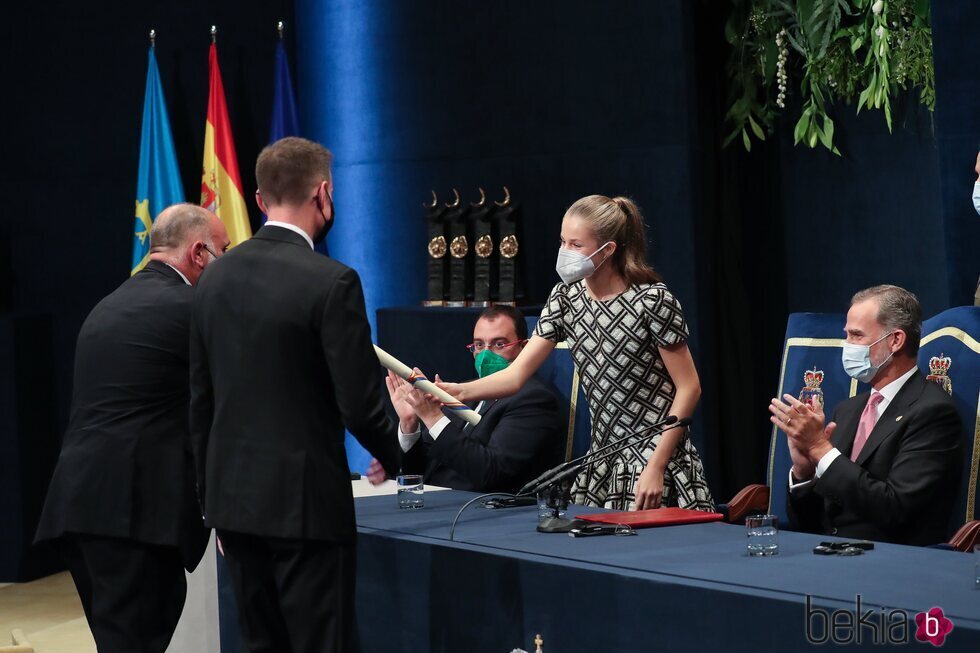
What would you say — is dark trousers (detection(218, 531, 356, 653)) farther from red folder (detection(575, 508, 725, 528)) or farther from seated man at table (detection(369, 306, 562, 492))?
seated man at table (detection(369, 306, 562, 492))

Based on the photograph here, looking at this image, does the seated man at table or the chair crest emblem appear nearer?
the chair crest emblem

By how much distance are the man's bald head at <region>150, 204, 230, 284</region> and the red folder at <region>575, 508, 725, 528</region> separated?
106 centimetres

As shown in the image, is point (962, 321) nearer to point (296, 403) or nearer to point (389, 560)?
point (389, 560)

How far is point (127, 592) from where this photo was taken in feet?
9.66

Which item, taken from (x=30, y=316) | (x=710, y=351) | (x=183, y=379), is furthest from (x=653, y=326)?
(x=30, y=316)

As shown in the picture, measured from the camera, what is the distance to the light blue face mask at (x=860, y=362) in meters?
3.23

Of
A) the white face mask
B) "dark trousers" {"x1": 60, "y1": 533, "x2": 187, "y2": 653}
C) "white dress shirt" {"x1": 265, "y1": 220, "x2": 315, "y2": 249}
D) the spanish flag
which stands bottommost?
"dark trousers" {"x1": 60, "y1": 533, "x2": 187, "y2": 653}

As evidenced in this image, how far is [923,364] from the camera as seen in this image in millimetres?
3404

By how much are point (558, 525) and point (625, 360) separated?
28.3 inches

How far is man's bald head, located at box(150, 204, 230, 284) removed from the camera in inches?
122

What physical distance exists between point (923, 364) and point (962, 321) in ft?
0.49

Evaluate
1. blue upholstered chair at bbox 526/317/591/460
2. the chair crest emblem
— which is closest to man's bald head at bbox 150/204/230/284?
blue upholstered chair at bbox 526/317/591/460

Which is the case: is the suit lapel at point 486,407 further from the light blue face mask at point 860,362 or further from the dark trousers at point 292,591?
the dark trousers at point 292,591
